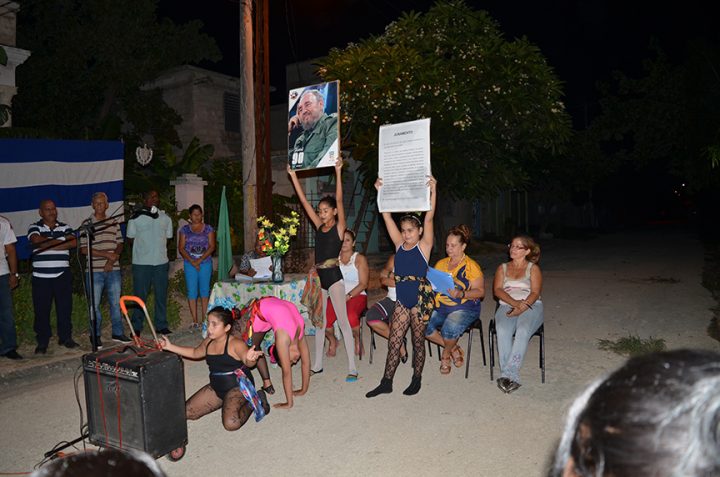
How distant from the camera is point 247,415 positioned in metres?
4.71

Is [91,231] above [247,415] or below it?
above

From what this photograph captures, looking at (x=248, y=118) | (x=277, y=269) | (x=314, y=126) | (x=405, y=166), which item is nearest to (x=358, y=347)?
(x=277, y=269)

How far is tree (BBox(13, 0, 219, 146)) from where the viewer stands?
17625mm

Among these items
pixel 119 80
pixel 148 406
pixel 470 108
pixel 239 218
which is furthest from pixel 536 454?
pixel 119 80

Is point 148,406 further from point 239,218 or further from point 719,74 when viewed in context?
point 719,74

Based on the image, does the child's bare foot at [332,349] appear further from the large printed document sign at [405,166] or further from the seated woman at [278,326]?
the large printed document sign at [405,166]

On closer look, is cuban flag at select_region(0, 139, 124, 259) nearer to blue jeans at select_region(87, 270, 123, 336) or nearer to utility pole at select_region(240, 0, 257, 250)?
blue jeans at select_region(87, 270, 123, 336)

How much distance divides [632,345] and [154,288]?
21.8ft

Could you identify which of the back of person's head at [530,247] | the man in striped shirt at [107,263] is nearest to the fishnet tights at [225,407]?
the man in striped shirt at [107,263]

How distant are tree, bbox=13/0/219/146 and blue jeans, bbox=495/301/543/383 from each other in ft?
51.8

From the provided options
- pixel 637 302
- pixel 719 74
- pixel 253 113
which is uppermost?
pixel 719 74

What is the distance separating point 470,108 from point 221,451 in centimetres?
1016

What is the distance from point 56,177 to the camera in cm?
940

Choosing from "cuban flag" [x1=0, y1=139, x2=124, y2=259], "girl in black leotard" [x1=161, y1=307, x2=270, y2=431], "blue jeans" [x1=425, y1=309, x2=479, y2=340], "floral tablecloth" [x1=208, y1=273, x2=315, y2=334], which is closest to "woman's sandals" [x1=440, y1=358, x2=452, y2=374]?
"blue jeans" [x1=425, y1=309, x2=479, y2=340]
